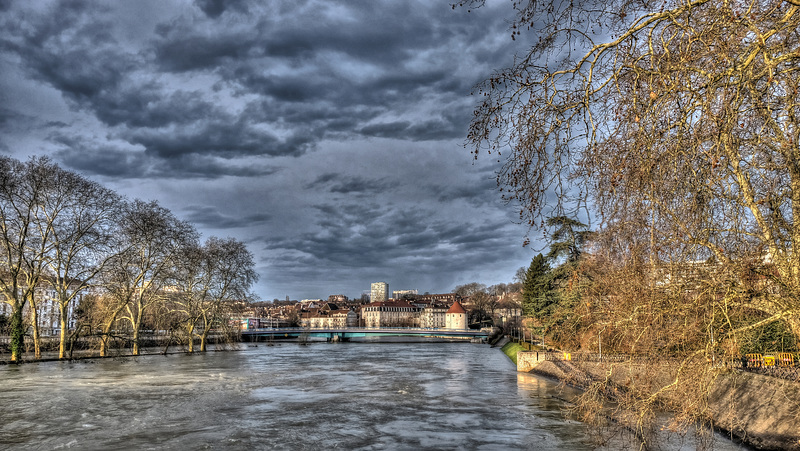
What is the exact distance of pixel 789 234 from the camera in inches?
254

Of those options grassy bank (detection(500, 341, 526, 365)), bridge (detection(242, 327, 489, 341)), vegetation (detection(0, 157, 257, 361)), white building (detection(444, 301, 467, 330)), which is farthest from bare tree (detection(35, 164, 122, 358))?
white building (detection(444, 301, 467, 330))

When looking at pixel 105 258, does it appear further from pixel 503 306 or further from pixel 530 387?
pixel 503 306

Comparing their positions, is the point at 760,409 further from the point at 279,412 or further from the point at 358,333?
the point at 358,333

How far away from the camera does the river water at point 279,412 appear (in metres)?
15.2

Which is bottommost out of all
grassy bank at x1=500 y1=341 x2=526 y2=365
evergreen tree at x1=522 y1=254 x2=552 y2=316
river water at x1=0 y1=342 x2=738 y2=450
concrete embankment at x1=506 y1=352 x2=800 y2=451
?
grassy bank at x1=500 y1=341 x2=526 y2=365

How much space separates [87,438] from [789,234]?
16.6 metres

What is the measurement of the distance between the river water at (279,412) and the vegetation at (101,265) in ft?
22.6

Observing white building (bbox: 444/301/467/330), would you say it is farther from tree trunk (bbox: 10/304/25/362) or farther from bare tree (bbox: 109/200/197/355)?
tree trunk (bbox: 10/304/25/362)

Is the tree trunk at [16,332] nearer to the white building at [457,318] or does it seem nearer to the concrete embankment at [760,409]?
the concrete embankment at [760,409]

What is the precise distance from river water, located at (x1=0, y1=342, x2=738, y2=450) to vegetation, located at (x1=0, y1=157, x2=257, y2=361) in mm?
6901

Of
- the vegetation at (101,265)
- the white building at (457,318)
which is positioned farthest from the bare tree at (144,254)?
the white building at (457,318)

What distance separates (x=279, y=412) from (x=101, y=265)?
2734cm

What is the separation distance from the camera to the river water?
1519 centimetres

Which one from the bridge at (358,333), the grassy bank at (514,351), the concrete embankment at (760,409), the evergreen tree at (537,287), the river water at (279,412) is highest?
the evergreen tree at (537,287)
